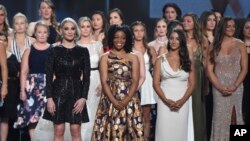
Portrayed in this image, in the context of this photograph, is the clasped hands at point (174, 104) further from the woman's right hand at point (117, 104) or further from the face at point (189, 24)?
the face at point (189, 24)

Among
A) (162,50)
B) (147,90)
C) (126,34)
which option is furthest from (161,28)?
(126,34)

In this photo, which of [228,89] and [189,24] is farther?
[189,24]

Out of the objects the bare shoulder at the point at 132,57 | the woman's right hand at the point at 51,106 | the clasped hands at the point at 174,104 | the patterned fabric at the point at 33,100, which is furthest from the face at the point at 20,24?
the clasped hands at the point at 174,104

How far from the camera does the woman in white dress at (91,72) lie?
24.1 feet

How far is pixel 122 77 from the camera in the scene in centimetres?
642

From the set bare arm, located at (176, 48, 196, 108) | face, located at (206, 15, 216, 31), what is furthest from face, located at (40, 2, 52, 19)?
bare arm, located at (176, 48, 196, 108)

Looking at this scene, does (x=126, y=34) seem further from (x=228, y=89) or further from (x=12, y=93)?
(x=12, y=93)

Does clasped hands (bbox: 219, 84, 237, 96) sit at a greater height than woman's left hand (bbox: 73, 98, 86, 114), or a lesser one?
greater

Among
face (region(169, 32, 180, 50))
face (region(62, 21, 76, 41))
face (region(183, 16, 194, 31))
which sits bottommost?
face (region(169, 32, 180, 50))

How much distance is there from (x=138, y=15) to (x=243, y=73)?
254cm

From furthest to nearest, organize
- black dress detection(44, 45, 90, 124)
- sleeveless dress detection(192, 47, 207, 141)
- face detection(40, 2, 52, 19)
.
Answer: face detection(40, 2, 52, 19) < sleeveless dress detection(192, 47, 207, 141) < black dress detection(44, 45, 90, 124)

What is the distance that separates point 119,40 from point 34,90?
137 centimetres

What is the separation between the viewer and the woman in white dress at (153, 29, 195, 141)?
6.77 m

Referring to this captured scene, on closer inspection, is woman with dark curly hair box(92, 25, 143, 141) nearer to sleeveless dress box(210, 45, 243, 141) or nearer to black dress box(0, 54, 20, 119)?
sleeveless dress box(210, 45, 243, 141)
